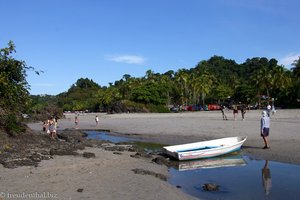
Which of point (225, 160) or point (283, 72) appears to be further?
point (283, 72)

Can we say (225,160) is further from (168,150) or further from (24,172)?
(24,172)

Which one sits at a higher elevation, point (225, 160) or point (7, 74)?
point (7, 74)

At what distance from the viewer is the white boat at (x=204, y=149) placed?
688 inches

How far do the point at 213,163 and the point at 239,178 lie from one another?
11.5 ft

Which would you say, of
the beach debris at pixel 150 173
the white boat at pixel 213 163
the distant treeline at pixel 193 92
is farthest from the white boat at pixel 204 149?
the distant treeline at pixel 193 92

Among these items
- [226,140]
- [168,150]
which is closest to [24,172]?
[168,150]

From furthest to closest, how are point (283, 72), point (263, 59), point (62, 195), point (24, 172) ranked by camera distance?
point (263, 59) → point (283, 72) → point (24, 172) → point (62, 195)

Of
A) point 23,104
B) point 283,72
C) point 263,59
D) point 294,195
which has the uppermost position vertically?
point 263,59

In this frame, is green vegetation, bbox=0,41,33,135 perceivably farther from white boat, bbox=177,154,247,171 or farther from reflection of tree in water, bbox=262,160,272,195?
reflection of tree in water, bbox=262,160,272,195

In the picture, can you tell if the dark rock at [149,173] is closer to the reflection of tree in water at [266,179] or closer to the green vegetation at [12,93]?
the reflection of tree in water at [266,179]

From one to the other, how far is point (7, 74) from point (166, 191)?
15.5m

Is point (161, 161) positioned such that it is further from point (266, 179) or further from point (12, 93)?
point (12, 93)

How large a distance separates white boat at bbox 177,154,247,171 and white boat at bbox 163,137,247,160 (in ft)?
0.83

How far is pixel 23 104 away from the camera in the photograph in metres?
23.5
